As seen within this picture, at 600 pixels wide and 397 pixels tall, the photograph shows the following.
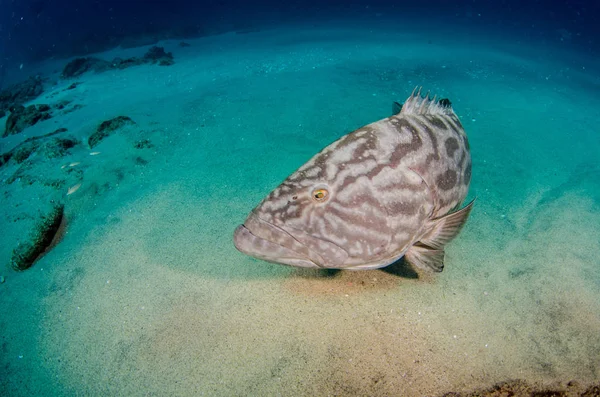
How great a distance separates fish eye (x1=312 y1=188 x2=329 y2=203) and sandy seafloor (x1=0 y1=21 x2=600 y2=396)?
51.6 inches

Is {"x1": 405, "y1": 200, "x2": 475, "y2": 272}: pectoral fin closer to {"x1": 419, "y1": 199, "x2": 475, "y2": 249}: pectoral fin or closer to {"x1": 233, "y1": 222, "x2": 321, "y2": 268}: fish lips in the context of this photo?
{"x1": 419, "y1": 199, "x2": 475, "y2": 249}: pectoral fin

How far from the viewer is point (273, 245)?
8.57 ft

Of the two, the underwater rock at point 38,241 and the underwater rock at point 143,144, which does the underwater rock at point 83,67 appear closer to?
the underwater rock at point 143,144

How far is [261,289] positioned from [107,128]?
685 cm

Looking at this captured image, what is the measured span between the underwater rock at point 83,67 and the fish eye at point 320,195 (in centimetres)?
2283

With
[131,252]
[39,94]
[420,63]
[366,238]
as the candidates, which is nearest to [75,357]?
[131,252]

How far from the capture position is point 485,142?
730 cm

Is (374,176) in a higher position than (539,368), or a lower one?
higher

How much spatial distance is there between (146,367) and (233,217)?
227 centimetres

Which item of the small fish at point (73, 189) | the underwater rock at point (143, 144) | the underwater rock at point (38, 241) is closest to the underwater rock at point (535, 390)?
the underwater rock at point (38, 241)

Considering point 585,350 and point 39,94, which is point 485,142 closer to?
point 585,350

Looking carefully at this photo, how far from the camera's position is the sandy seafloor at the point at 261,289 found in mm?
2811

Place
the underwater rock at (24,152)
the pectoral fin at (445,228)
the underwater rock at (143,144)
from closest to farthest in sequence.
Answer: the pectoral fin at (445,228) → the underwater rock at (143,144) → the underwater rock at (24,152)

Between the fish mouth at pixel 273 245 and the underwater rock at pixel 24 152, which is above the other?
the fish mouth at pixel 273 245
